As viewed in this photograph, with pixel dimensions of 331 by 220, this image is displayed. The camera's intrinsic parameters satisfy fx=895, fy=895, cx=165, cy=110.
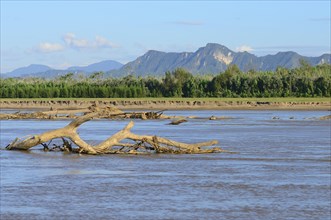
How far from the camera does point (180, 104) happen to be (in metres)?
94.7

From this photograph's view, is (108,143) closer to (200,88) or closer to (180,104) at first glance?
(180,104)

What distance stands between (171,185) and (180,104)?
71.5 metres

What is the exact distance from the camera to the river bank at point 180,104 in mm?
91250

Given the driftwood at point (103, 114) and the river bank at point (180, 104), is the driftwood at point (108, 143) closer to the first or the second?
the driftwood at point (103, 114)

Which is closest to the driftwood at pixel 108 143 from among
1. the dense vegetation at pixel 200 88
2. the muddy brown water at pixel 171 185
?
the muddy brown water at pixel 171 185

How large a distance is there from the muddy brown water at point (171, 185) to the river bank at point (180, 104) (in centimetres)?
5512

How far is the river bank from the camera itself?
9125cm

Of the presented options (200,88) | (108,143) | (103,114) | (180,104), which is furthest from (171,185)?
(200,88)

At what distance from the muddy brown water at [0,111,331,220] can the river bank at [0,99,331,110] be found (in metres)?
55.1

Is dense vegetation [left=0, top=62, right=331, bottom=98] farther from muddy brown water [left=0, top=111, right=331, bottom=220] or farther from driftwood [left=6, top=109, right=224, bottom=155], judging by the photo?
driftwood [left=6, top=109, right=224, bottom=155]

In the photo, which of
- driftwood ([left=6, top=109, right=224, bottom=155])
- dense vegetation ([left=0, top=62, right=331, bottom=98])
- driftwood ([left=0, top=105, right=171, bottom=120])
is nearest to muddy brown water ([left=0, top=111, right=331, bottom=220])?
driftwood ([left=6, top=109, right=224, bottom=155])

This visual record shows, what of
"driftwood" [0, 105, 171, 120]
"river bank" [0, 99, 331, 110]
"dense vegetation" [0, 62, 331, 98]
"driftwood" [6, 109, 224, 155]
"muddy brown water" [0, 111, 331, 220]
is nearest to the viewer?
"muddy brown water" [0, 111, 331, 220]

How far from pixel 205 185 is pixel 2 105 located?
74372mm

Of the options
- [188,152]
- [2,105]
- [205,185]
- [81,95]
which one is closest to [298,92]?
[81,95]
